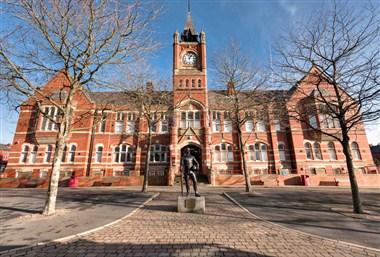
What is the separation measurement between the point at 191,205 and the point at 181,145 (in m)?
15.8

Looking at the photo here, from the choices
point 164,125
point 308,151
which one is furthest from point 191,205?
point 308,151

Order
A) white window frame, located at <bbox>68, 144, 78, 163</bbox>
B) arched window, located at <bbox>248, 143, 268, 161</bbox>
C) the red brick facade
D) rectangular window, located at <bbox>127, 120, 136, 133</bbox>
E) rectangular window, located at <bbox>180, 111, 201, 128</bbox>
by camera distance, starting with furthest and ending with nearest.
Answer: rectangular window, located at <bbox>127, 120, 136, 133</bbox> → arched window, located at <bbox>248, 143, 268, 161</bbox> → rectangular window, located at <bbox>180, 111, 201, 128</bbox> → white window frame, located at <bbox>68, 144, 78, 163</bbox> → the red brick facade

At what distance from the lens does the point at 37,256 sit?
3908mm

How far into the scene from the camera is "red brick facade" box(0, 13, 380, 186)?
77.9 ft

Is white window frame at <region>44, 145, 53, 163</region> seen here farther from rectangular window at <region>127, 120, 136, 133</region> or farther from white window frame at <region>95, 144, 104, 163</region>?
rectangular window at <region>127, 120, 136, 133</region>

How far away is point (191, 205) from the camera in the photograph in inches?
309

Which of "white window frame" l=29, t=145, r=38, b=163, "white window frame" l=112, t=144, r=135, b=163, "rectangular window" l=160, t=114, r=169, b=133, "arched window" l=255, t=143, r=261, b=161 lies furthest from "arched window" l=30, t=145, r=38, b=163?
"arched window" l=255, t=143, r=261, b=161

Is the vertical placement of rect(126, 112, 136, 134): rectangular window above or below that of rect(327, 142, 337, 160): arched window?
above

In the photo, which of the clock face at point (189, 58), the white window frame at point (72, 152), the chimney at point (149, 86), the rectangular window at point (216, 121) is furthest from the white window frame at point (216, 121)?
the white window frame at point (72, 152)

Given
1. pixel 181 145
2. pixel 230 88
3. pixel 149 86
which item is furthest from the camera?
pixel 181 145

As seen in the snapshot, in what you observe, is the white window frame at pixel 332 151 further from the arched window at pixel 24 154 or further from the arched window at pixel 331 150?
the arched window at pixel 24 154

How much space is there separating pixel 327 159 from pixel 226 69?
19375 millimetres

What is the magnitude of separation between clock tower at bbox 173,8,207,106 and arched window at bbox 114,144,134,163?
9.11 m

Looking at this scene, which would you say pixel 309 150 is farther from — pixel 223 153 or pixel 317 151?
pixel 223 153
